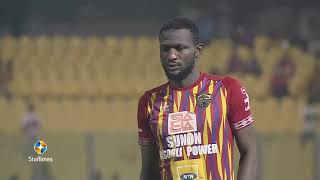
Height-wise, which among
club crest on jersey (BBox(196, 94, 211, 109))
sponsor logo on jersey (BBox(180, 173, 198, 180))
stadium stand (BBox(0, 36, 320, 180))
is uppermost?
stadium stand (BBox(0, 36, 320, 180))

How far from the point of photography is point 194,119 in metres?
3.26

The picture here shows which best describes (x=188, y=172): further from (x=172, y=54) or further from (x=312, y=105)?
(x=312, y=105)

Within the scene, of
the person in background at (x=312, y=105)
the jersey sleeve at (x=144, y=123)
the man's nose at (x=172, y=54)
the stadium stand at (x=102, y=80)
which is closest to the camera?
the man's nose at (x=172, y=54)

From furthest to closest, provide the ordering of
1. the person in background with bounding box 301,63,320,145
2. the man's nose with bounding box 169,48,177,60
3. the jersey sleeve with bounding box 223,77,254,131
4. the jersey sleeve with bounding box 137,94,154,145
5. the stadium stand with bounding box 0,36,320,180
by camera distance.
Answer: the person in background with bounding box 301,63,320,145 → the stadium stand with bounding box 0,36,320,180 → the jersey sleeve with bounding box 137,94,154,145 → the jersey sleeve with bounding box 223,77,254,131 → the man's nose with bounding box 169,48,177,60

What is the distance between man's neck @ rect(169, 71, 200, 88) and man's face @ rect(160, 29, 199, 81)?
0.04m

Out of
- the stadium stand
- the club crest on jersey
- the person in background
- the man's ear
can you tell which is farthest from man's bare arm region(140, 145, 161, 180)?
the person in background

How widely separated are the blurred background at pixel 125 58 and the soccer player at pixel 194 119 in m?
7.90

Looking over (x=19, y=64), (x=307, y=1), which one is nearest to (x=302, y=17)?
(x=307, y=1)

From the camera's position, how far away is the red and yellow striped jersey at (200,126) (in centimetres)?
323

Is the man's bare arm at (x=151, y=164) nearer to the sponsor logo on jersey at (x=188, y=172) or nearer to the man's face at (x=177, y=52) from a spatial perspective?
the sponsor logo on jersey at (x=188, y=172)

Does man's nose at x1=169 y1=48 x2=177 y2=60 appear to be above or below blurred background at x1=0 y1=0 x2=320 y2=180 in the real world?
below

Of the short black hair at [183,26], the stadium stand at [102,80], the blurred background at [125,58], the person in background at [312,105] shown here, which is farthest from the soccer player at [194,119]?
the person in background at [312,105]

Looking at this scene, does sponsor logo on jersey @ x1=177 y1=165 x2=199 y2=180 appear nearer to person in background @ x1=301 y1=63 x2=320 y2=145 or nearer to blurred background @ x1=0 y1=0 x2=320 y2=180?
blurred background @ x1=0 y1=0 x2=320 y2=180

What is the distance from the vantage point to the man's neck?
328 cm
